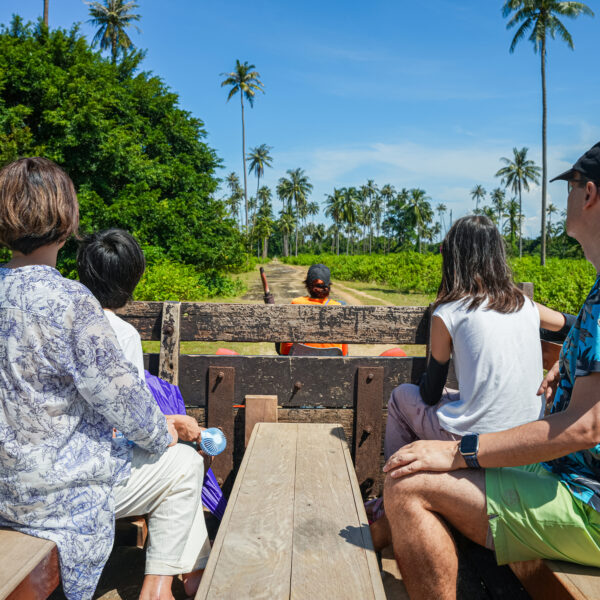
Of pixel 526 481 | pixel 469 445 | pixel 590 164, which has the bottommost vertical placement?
pixel 526 481

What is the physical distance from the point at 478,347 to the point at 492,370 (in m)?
0.11

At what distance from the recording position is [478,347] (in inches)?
81.4

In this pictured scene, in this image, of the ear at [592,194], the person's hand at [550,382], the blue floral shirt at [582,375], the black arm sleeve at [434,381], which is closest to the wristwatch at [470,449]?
the blue floral shirt at [582,375]

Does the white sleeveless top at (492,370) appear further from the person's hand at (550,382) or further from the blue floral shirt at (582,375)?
the blue floral shirt at (582,375)

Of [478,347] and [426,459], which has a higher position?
[478,347]

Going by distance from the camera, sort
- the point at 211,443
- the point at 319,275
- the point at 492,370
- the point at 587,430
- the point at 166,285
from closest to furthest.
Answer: the point at 587,430 < the point at 492,370 < the point at 211,443 < the point at 319,275 < the point at 166,285

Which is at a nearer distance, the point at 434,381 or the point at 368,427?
the point at 434,381

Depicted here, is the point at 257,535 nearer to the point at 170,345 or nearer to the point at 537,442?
the point at 537,442

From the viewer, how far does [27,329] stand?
5.17 feet

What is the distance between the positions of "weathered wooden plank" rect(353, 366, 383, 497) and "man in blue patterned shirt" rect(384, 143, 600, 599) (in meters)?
1.02

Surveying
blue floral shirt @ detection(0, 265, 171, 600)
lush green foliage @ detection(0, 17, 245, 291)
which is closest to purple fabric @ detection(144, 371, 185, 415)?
blue floral shirt @ detection(0, 265, 171, 600)

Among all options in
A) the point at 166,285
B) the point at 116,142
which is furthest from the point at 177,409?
the point at 116,142

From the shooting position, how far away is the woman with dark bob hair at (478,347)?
2.06 meters

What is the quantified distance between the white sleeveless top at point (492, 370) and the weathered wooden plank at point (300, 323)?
805 millimetres
